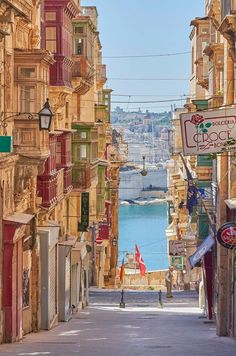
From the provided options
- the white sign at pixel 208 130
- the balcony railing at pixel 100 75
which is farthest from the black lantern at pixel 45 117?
the balcony railing at pixel 100 75

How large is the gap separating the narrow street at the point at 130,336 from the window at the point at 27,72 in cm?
641

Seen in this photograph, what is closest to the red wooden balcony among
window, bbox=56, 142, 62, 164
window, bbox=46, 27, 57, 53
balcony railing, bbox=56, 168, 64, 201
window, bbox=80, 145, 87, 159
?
balcony railing, bbox=56, 168, 64, 201

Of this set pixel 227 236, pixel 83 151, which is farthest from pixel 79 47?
pixel 227 236

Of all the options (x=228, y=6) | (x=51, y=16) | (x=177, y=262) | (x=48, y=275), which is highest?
(x=51, y=16)

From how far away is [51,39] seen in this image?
37.8m

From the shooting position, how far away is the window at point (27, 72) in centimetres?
2695

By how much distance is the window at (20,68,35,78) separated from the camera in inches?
1061

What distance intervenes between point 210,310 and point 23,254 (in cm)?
857

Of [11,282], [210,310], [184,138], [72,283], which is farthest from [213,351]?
[72,283]

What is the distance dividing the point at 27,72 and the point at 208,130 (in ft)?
26.6

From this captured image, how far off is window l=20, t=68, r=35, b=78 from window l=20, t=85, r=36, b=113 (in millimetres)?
279

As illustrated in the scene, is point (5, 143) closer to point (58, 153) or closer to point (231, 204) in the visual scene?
point (231, 204)

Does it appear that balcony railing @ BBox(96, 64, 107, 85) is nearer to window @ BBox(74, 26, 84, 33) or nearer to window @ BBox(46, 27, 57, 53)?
window @ BBox(74, 26, 84, 33)

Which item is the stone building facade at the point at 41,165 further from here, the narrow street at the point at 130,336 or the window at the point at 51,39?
the narrow street at the point at 130,336
